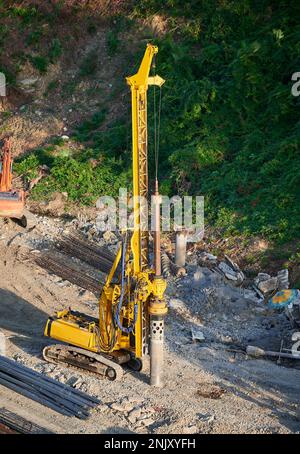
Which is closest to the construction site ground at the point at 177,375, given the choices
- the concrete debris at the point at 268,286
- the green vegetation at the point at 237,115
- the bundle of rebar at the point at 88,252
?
the concrete debris at the point at 268,286

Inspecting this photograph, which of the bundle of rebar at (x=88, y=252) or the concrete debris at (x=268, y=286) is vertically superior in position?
the bundle of rebar at (x=88, y=252)

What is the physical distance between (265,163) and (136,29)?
1152 cm

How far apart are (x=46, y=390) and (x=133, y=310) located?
2.59 m

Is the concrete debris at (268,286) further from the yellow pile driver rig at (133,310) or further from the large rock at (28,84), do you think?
the large rock at (28,84)

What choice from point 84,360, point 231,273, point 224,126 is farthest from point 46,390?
point 224,126

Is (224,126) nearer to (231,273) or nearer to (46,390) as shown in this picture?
(231,273)

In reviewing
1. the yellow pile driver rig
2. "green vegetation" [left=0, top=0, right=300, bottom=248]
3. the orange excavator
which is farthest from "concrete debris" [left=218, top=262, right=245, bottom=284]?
the orange excavator

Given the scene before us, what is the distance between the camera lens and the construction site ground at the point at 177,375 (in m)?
17.0

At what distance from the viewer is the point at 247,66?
1170 inches

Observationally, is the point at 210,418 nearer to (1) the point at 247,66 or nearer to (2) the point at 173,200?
(2) the point at 173,200

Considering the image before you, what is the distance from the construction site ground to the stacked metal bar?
17cm

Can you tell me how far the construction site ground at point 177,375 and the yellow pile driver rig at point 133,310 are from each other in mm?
397

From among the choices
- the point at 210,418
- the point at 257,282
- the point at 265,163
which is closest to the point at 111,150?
the point at 265,163
